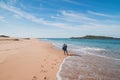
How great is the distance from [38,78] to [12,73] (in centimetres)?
187

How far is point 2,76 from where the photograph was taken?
25.2 feet

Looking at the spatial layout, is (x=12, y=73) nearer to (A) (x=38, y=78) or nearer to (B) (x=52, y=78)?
(A) (x=38, y=78)

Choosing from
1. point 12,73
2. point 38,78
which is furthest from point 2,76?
point 38,78

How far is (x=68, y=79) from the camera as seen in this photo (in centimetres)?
778

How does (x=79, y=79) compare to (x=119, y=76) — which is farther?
(x=119, y=76)

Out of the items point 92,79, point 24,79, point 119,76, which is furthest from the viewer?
point 119,76

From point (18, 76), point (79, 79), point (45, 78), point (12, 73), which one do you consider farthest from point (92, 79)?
point (12, 73)

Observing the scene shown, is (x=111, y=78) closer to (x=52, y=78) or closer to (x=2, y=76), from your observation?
(x=52, y=78)

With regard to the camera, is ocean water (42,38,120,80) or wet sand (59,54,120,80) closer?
wet sand (59,54,120,80)

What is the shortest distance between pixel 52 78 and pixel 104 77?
342 cm

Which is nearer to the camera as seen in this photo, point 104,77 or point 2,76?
point 2,76

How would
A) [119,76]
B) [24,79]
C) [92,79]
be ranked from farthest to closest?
1. [119,76]
2. [92,79]
3. [24,79]

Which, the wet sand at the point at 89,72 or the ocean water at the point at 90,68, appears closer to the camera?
the wet sand at the point at 89,72

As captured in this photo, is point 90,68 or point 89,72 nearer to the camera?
point 89,72
